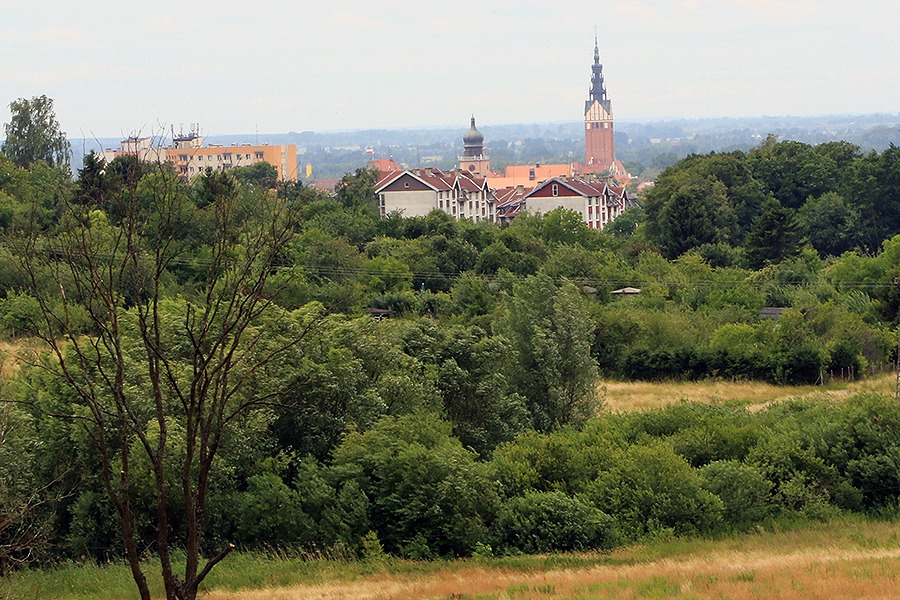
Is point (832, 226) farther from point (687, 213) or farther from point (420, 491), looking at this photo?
point (420, 491)

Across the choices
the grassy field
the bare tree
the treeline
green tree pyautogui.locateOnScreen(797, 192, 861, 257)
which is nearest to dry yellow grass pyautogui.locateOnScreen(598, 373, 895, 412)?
the treeline

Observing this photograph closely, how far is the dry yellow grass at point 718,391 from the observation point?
31.2 metres

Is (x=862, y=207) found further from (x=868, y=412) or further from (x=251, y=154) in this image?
(x=251, y=154)

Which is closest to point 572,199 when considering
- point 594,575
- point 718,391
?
point 718,391

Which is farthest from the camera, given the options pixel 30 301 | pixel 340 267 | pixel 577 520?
pixel 340 267

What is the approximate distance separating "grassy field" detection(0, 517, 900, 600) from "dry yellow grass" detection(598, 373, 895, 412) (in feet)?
45.3

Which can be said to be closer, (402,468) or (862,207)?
(402,468)

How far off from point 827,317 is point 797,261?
1480 centimetres

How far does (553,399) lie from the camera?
24.1 metres

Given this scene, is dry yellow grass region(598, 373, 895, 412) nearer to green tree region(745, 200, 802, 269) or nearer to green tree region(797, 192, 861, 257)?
green tree region(745, 200, 802, 269)

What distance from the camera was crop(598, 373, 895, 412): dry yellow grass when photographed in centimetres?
3117

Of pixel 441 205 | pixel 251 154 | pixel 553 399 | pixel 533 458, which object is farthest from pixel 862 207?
pixel 251 154

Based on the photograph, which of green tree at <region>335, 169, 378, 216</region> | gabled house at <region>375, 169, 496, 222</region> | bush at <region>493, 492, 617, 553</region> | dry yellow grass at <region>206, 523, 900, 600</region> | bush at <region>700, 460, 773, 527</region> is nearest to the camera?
dry yellow grass at <region>206, 523, 900, 600</region>

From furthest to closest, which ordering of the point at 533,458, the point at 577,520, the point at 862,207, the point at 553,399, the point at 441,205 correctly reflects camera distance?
the point at 441,205 → the point at 862,207 → the point at 553,399 → the point at 533,458 → the point at 577,520
